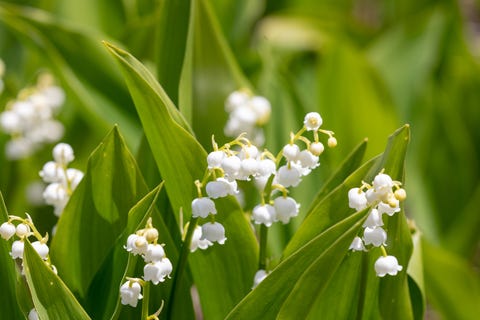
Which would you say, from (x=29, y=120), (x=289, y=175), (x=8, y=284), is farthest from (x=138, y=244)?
(x=29, y=120)

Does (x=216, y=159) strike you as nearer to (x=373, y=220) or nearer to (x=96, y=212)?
(x=373, y=220)

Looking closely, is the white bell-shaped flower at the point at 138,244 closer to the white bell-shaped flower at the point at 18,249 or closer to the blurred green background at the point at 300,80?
the white bell-shaped flower at the point at 18,249

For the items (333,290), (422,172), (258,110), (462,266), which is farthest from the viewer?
(422,172)

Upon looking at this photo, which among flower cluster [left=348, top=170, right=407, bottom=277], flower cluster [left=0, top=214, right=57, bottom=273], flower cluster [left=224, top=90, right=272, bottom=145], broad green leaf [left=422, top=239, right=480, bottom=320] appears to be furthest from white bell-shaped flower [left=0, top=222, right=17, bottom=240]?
broad green leaf [left=422, top=239, right=480, bottom=320]

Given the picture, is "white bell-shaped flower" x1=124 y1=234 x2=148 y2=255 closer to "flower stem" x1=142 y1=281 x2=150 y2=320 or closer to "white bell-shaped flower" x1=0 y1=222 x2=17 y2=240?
"flower stem" x1=142 y1=281 x2=150 y2=320

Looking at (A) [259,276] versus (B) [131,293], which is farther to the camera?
(A) [259,276]

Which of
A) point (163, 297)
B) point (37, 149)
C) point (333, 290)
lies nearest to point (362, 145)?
point (333, 290)

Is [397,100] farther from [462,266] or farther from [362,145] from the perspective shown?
[362,145]
